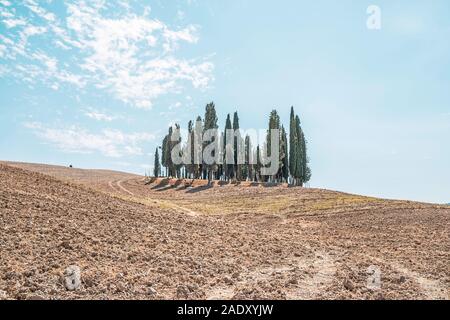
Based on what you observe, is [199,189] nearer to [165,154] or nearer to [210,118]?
[210,118]

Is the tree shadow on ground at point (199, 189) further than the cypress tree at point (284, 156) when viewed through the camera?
No

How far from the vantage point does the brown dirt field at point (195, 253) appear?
1220 centimetres

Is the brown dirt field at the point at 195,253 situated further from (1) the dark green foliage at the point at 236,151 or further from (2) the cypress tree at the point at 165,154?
(2) the cypress tree at the point at 165,154

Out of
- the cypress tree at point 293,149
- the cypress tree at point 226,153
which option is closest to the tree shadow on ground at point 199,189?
the cypress tree at point 226,153

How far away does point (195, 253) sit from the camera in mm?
17250

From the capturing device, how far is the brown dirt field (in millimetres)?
12195

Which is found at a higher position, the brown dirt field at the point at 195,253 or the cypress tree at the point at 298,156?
the cypress tree at the point at 298,156

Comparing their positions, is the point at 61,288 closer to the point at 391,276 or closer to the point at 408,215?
the point at 391,276

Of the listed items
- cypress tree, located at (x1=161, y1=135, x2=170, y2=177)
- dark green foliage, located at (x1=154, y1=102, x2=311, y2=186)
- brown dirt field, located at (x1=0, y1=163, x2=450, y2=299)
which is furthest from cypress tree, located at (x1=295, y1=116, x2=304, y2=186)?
brown dirt field, located at (x1=0, y1=163, x2=450, y2=299)

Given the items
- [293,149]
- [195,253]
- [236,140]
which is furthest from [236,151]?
[195,253]

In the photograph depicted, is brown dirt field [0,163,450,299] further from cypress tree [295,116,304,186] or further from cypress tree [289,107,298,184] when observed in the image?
cypress tree [295,116,304,186]

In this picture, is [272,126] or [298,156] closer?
[298,156]
